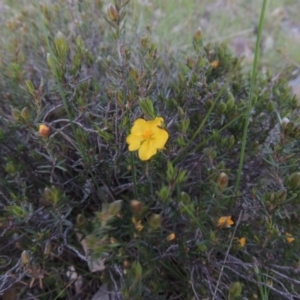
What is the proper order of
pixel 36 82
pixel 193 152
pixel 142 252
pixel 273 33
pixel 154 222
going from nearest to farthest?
pixel 154 222, pixel 142 252, pixel 193 152, pixel 36 82, pixel 273 33

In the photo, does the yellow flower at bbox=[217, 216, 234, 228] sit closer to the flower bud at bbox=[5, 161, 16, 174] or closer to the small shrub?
the small shrub

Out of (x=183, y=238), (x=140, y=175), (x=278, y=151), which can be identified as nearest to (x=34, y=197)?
(x=140, y=175)

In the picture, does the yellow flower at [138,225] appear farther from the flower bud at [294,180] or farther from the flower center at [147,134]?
the flower bud at [294,180]

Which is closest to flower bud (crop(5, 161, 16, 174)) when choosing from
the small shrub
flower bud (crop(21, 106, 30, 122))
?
the small shrub

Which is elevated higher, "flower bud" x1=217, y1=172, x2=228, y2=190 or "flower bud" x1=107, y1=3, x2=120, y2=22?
"flower bud" x1=107, y1=3, x2=120, y2=22

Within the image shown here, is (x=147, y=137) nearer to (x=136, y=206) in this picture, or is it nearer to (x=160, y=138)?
(x=160, y=138)

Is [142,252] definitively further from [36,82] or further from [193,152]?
[36,82]
